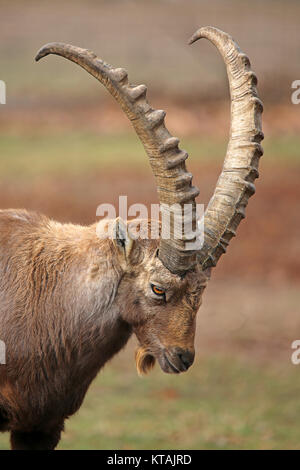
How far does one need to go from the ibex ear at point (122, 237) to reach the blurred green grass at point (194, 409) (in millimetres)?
4877

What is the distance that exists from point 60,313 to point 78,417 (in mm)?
5922

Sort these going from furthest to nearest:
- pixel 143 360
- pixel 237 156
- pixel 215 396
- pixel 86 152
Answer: pixel 86 152
pixel 215 396
pixel 237 156
pixel 143 360

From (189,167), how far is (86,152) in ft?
17.9


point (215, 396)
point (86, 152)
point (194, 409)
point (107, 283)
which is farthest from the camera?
point (86, 152)

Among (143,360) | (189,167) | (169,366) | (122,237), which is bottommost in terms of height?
(169,366)

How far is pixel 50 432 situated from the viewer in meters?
7.36

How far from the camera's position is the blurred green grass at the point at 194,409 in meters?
11.4

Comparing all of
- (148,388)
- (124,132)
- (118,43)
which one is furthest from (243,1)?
(148,388)

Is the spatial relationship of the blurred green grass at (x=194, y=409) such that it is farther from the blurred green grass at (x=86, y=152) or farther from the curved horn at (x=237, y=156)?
the blurred green grass at (x=86, y=152)

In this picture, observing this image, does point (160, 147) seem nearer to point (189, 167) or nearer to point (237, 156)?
point (237, 156)

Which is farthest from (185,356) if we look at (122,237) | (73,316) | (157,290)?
(122,237)

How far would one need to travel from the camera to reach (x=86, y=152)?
33406mm
